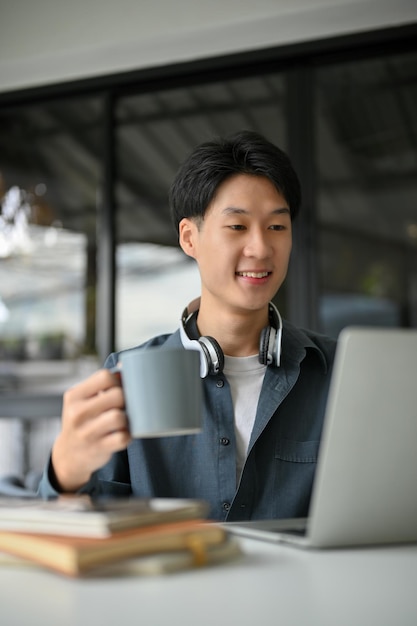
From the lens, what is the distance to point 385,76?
334 centimetres

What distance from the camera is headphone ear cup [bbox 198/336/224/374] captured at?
148cm

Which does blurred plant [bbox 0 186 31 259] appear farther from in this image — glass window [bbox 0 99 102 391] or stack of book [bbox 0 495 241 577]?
stack of book [bbox 0 495 241 577]

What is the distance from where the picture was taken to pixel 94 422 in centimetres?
89

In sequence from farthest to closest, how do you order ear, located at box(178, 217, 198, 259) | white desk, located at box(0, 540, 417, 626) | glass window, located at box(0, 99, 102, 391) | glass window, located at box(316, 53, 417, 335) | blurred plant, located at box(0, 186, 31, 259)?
blurred plant, located at box(0, 186, 31, 259)
glass window, located at box(0, 99, 102, 391)
glass window, located at box(316, 53, 417, 335)
ear, located at box(178, 217, 198, 259)
white desk, located at box(0, 540, 417, 626)

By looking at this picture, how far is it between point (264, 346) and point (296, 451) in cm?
22

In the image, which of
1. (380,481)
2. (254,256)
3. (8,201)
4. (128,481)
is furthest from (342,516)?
(8,201)

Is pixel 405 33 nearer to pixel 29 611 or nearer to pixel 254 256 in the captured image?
pixel 254 256

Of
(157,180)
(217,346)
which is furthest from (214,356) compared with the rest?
(157,180)

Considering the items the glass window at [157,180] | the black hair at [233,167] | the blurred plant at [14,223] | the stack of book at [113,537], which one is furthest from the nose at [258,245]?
the blurred plant at [14,223]

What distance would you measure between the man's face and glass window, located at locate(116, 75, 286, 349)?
6.43 feet

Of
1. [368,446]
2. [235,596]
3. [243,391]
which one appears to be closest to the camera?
[235,596]

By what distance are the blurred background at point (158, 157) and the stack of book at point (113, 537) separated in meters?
2.57

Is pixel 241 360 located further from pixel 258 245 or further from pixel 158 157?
pixel 158 157

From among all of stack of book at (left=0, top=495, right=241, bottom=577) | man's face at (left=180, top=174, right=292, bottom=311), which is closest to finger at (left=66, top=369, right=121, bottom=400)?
stack of book at (left=0, top=495, right=241, bottom=577)
